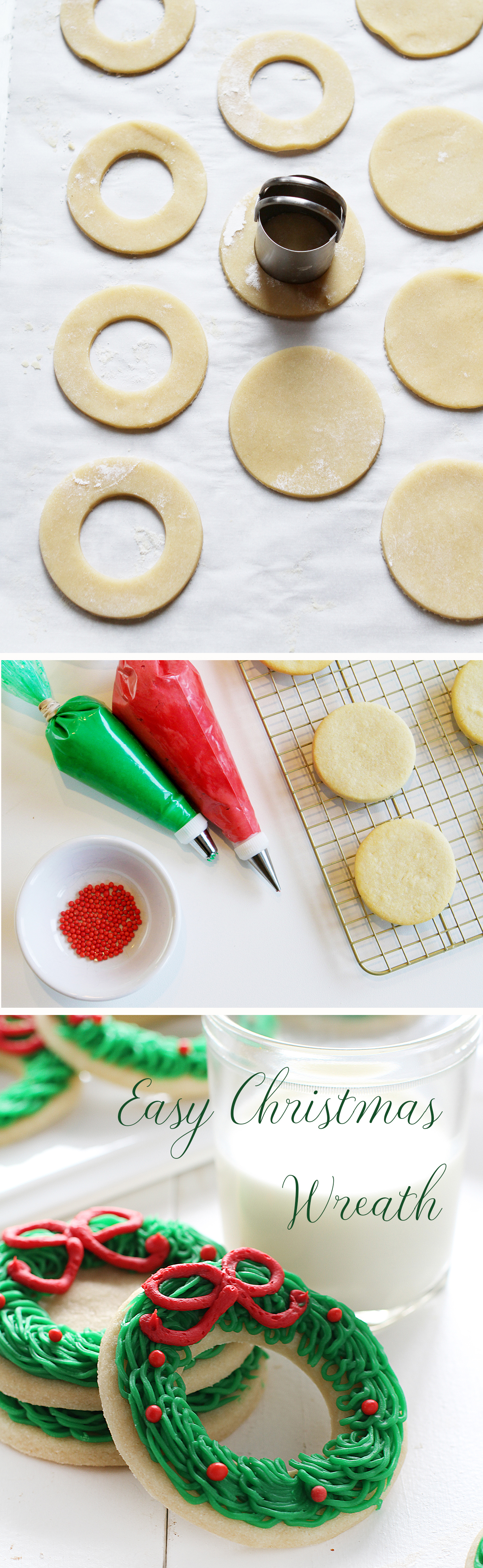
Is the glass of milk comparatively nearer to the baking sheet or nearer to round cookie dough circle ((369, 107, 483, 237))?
the baking sheet

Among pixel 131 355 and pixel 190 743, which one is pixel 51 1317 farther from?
pixel 131 355

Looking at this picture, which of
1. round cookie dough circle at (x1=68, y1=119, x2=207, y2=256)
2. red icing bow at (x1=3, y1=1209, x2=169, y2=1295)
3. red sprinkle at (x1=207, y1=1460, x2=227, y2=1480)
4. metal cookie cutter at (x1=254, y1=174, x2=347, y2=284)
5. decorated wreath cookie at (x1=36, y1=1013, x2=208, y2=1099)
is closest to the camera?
red sprinkle at (x1=207, y1=1460, x2=227, y2=1480)

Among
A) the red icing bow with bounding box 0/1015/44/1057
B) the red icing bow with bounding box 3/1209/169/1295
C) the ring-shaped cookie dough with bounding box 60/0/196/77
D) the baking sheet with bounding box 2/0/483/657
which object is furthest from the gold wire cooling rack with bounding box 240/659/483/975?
the ring-shaped cookie dough with bounding box 60/0/196/77

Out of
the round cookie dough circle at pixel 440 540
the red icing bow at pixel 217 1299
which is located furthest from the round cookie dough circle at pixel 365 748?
the round cookie dough circle at pixel 440 540

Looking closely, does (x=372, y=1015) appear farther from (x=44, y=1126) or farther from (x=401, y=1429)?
(x=44, y=1126)

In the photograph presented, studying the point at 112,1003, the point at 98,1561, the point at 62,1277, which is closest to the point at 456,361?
the point at 112,1003

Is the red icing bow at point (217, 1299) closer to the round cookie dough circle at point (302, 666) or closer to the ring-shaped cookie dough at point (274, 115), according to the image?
the round cookie dough circle at point (302, 666)

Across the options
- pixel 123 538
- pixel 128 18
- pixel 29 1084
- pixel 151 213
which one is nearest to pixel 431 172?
pixel 151 213
